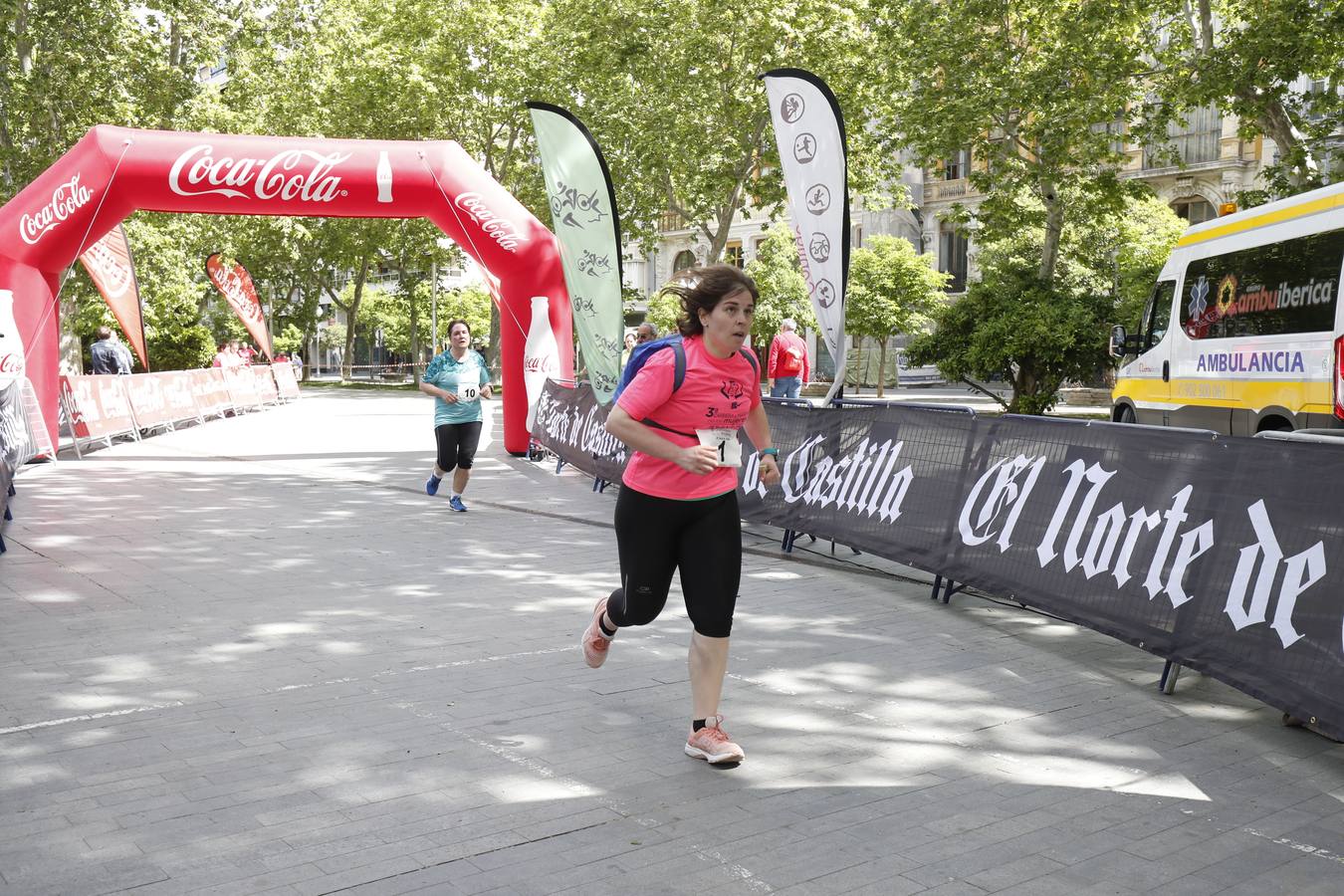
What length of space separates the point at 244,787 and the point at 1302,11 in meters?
18.5

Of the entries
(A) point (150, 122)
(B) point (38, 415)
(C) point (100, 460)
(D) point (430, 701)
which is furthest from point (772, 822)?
(A) point (150, 122)

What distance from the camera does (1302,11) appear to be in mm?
17750

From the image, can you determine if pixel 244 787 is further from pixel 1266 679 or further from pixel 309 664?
pixel 1266 679

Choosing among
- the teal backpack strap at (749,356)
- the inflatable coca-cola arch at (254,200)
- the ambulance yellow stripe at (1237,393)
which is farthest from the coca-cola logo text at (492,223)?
the teal backpack strap at (749,356)

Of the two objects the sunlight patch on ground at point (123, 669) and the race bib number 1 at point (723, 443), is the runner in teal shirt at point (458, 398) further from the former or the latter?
the race bib number 1 at point (723, 443)

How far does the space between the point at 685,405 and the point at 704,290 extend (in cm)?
44

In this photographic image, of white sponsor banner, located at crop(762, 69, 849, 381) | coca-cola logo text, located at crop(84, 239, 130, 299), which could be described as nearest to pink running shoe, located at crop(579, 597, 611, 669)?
white sponsor banner, located at crop(762, 69, 849, 381)

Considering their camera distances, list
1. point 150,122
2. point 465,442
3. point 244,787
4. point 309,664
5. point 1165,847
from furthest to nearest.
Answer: point 150,122 < point 465,442 < point 309,664 < point 244,787 < point 1165,847

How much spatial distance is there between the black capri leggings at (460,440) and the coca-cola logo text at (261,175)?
5553 mm

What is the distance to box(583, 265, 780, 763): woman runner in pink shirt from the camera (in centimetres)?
472

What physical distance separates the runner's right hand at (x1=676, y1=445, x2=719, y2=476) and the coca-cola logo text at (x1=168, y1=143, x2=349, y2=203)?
12932 mm

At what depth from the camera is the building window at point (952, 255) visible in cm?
5312

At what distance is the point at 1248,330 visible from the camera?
13.2 meters

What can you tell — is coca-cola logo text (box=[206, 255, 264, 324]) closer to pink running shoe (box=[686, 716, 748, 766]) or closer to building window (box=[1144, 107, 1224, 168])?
pink running shoe (box=[686, 716, 748, 766])
